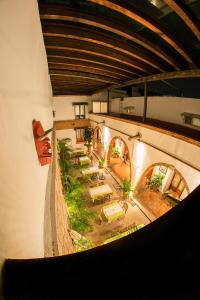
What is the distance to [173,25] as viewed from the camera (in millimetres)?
4168

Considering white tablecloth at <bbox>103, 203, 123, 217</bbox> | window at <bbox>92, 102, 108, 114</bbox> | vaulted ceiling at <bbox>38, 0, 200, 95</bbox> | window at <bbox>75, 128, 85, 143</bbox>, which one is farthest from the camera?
window at <bbox>75, 128, 85, 143</bbox>

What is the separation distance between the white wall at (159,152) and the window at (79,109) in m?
6.87

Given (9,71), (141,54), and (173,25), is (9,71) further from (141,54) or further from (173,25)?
(173,25)

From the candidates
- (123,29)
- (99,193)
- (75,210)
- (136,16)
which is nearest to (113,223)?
(99,193)

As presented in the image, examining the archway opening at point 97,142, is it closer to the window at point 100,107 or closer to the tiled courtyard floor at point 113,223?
the window at point 100,107

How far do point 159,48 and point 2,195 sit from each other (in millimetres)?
4791

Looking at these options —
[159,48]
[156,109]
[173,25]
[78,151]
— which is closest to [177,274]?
[159,48]

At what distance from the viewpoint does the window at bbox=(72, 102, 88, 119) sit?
16.0 meters

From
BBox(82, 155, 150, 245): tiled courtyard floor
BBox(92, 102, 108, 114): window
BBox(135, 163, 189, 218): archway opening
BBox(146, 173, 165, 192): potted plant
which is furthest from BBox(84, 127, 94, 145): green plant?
BBox(82, 155, 150, 245): tiled courtyard floor

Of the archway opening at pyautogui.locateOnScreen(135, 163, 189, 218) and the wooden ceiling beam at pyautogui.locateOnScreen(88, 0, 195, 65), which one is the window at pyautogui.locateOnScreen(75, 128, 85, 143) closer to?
the archway opening at pyautogui.locateOnScreen(135, 163, 189, 218)

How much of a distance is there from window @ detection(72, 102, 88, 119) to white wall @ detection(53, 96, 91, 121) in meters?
0.34

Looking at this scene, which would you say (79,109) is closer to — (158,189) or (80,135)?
(80,135)

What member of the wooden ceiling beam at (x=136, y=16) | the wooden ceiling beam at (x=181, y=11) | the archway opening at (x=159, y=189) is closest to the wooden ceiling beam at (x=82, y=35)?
the wooden ceiling beam at (x=136, y=16)

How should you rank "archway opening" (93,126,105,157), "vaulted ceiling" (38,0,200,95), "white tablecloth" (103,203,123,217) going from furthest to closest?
"archway opening" (93,126,105,157), "white tablecloth" (103,203,123,217), "vaulted ceiling" (38,0,200,95)
